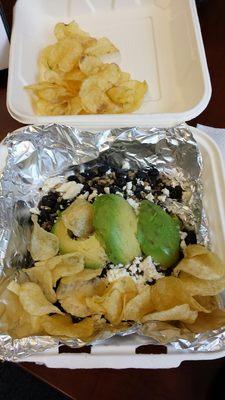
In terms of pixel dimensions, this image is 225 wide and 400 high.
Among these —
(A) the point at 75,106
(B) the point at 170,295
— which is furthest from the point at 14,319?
(A) the point at 75,106

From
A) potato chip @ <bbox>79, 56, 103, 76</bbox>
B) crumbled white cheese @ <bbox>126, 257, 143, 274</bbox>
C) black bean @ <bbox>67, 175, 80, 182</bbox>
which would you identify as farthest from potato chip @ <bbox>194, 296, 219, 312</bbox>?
potato chip @ <bbox>79, 56, 103, 76</bbox>

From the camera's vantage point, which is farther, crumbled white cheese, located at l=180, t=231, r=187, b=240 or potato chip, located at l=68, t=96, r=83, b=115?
potato chip, located at l=68, t=96, r=83, b=115

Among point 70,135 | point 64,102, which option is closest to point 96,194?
point 70,135

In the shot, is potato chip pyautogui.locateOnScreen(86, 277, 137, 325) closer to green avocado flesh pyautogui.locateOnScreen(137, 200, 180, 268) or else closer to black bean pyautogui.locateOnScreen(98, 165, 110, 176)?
green avocado flesh pyautogui.locateOnScreen(137, 200, 180, 268)

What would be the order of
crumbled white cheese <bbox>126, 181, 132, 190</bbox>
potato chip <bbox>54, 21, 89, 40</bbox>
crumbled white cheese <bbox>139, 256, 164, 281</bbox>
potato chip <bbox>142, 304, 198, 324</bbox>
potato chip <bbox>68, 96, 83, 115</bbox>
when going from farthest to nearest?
potato chip <bbox>54, 21, 89, 40</bbox> < potato chip <bbox>68, 96, 83, 115</bbox> < crumbled white cheese <bbox>126, 181, 132, 190</bbox> < crumbled white cheese <bbox>139, 256, 164, 281</bbox> < potato chip <bbox>142, 304, 198, 324</bbox>

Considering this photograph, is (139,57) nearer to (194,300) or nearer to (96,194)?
(96,194)

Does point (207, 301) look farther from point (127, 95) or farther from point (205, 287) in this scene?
point (127, 95)
